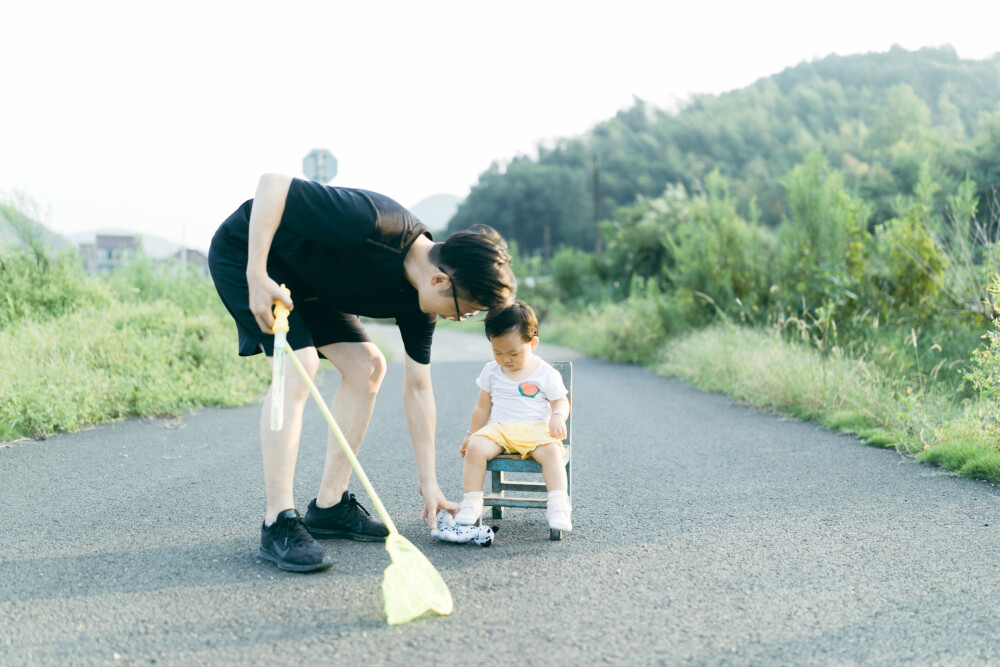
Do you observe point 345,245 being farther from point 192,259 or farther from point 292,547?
point 192,259

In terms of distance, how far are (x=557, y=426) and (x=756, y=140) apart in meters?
59.1

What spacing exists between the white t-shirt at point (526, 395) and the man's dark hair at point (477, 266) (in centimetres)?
95

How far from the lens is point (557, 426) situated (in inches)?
147

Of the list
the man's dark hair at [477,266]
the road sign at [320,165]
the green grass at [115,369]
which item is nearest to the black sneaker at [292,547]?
the man's dark hair at [477,266]

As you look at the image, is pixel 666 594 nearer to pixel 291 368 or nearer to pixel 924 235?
pixel 291 368

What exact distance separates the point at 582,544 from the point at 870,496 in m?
1.85

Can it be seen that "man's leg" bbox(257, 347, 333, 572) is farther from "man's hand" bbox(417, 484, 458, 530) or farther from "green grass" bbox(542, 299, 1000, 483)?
"green grass" bbox(542, 299, 1000, 483)

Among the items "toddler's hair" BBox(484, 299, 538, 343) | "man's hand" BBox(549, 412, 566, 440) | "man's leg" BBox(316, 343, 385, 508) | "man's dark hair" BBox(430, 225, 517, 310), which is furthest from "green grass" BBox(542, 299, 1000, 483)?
"man's leg" BBox(316, 343, 385, 508)

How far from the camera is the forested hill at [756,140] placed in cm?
3878

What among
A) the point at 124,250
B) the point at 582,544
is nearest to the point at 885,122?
the point at 124,250

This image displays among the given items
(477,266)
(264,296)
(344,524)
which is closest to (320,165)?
(344,524)

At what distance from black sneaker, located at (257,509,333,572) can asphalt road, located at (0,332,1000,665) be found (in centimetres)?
6

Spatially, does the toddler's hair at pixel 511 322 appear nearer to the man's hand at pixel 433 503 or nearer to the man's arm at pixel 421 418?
the man's arm at pixel 421 418

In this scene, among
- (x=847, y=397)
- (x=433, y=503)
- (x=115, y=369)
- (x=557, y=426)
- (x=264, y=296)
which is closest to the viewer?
(x=264, y=296)
